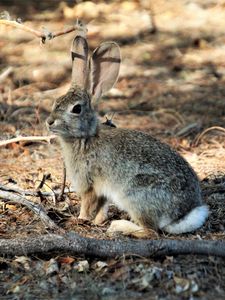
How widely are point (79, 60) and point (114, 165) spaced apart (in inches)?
40.7

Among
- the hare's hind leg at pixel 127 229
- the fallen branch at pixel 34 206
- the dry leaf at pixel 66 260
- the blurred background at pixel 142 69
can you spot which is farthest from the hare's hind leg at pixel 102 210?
the blurred background at pixel 142 69

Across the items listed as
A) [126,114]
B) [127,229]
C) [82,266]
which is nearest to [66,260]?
[82,266]

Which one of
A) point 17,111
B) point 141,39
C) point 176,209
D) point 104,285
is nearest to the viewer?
point 104,285

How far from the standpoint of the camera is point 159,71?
379 inches

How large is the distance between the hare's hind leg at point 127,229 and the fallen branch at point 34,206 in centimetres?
45

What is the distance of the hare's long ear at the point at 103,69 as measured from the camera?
5.56 metres

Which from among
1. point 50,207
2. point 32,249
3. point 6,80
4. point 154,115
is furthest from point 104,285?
point 6,80

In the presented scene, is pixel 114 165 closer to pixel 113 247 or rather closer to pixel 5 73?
pixel 113 247

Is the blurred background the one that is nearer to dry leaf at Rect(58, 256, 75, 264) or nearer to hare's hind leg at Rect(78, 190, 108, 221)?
hare's hind leg at Rect(78, 190, 108, 221)

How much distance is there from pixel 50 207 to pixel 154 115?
3.11 m

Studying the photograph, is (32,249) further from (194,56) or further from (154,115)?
(194,56)

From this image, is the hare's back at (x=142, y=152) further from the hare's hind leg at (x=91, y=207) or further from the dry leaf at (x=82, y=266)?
the dry leaf at (x=82, y=266)

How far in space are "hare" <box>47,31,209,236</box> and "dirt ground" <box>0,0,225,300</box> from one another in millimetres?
165

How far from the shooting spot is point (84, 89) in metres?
5.50
